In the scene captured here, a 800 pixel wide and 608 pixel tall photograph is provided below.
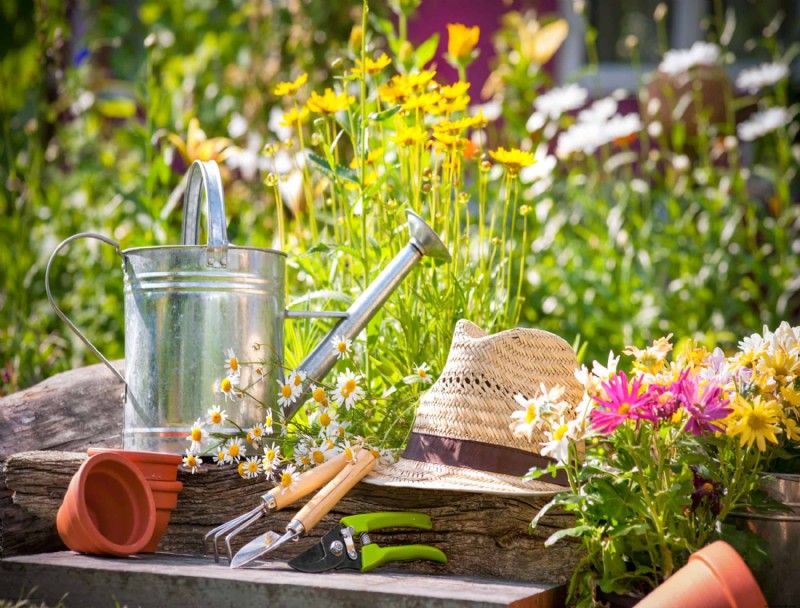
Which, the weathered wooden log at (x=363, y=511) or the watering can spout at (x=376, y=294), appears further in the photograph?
the watering can spout at (x=376, y=294)

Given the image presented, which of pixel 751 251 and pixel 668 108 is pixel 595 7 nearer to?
pixel 668 108

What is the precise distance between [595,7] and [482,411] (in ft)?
18.0

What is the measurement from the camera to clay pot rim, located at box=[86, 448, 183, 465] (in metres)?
1.89

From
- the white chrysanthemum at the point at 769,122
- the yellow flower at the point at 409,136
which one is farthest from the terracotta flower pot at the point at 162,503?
the white chrysanthemum at the point at 769,122

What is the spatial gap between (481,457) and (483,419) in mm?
69

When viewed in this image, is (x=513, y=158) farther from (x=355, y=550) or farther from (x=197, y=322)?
(x=355, y=550)

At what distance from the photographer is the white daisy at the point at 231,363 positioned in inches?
75.9

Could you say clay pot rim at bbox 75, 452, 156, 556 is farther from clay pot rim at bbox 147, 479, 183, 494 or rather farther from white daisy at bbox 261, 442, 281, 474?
white daisy at bbox 261, 442, 281, 474

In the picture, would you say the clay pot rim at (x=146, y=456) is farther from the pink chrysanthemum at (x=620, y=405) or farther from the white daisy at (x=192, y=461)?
the pink chrysanthemum at (x=620, y=405)

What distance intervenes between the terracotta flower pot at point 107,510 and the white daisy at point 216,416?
0.18m

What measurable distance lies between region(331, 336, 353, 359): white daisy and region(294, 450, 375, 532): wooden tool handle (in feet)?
0.86

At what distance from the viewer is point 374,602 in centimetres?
155

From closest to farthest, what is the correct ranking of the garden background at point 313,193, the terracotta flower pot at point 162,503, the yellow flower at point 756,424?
the yellow flower at point 756,424 → the terracotta flower pot at point 162,503 → the garden background at point 313,193

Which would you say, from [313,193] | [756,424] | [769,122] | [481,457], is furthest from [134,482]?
[769,122]
